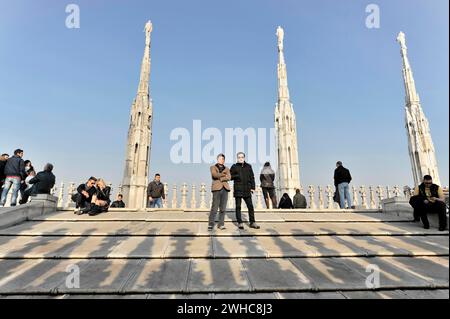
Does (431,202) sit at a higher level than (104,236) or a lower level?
higher

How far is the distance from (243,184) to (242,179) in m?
0.14

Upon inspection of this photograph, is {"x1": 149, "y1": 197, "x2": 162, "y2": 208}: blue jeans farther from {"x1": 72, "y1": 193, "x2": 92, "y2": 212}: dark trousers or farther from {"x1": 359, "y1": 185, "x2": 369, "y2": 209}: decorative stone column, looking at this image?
{"x1": 359, "y1": 185, "x2": 369, "y2": 209}: decorative stone column

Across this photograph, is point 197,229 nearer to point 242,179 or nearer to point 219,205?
point 219,205

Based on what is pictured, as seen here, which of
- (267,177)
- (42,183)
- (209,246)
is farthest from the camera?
(267,177)

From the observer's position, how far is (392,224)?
7.11 metres

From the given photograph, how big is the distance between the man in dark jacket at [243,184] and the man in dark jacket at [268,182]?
412 centimetres

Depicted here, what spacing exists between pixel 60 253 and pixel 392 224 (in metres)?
8.05

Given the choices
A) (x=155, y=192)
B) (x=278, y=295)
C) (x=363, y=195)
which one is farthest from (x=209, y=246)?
(x=363, y=195)

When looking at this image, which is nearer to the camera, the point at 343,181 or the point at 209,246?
the point at 209,246

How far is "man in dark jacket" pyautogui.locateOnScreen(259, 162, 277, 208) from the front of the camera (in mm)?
10977

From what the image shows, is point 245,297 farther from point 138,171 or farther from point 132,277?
point 138,171

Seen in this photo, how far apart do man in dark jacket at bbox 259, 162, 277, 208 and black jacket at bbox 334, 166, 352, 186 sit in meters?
2.60

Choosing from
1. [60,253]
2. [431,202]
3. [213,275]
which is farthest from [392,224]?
[60,253]

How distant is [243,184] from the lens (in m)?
6.85
